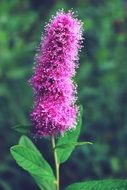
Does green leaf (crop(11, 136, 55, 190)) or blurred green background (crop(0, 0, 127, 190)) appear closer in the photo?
green leaf (crop(11, 136, 55, 190))

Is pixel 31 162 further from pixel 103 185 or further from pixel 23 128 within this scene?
pixel 103 185

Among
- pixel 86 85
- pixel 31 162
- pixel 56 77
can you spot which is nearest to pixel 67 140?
pixel 31 162

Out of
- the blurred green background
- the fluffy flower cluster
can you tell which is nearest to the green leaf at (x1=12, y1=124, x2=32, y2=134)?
the fluffy flower cluster

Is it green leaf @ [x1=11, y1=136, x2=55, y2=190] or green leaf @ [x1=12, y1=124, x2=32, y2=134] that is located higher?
green leaf @ [x1=12, y1=124, x2=32, y2=134]

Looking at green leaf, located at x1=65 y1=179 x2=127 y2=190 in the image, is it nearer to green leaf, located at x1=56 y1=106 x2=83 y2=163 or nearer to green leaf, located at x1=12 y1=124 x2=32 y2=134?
green leaf, located at x1=56 y1=106 x2=83 y2=163

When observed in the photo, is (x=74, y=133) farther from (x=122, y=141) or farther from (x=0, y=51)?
(x=0, y=51)
